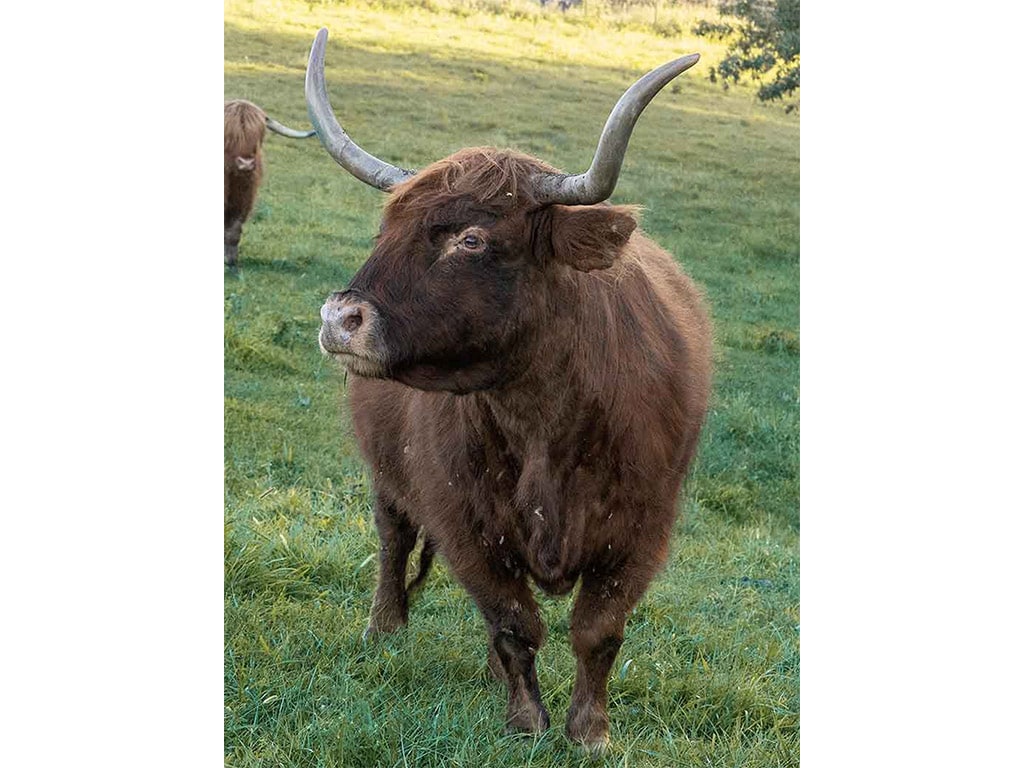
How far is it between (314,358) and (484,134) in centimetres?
99

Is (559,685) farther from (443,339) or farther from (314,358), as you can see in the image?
(314,358)

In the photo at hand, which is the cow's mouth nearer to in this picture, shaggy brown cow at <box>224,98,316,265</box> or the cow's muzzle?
the cow's muzzle

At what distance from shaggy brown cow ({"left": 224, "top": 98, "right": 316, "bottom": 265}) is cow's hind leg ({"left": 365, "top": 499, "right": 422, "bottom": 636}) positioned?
3.65 feet

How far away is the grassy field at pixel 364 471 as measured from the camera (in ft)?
10.00

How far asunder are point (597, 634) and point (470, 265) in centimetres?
95

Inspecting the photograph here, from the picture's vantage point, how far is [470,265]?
2400 millimetres

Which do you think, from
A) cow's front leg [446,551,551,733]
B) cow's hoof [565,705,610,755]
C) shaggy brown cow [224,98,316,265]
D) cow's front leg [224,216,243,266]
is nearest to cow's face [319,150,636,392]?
cow's front leg [446,551,551,733]

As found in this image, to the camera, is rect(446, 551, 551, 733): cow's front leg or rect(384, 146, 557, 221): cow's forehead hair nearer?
rect(384, 146, 557, 221): cow's forehead hair

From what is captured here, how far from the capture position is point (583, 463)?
2.65 m

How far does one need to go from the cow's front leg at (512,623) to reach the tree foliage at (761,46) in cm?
193

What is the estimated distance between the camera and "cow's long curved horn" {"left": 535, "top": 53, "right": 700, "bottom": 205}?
216 centimetres

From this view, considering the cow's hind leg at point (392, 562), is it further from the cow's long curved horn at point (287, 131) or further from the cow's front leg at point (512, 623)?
the cow's long curved horn at point (287, 131)

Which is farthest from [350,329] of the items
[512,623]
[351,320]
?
[512,623]

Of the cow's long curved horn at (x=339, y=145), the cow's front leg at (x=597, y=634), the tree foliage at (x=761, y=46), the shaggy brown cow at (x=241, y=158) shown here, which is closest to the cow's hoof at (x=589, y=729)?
the cow's front leg at (x=597, y=634)
